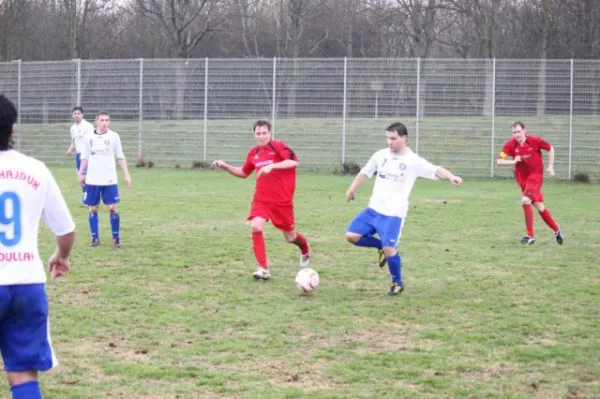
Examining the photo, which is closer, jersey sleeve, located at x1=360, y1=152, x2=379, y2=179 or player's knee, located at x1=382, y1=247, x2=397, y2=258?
player's knee, located at x1=382, y1=247, x2=397, y2=258

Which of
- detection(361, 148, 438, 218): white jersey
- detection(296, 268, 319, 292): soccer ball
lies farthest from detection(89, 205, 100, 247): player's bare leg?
detection(361, 148, 438, 218): white jersey

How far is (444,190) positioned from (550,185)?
122 inches

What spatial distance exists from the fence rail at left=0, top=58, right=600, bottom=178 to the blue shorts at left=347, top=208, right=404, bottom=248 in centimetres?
1533

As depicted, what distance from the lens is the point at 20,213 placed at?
15.0 feet

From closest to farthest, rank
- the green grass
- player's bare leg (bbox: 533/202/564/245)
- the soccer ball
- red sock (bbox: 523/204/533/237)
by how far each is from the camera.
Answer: the soccer ball, player's bare leg (bbox: 533/202/564/245), red sock (bbox: 523/204/533/237), the green grass

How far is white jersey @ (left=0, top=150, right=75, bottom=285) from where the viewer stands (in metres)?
4.51

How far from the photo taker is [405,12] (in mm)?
41750

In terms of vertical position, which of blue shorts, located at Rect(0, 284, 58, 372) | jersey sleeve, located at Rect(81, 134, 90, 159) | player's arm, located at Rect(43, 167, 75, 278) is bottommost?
blue shorts, located at Rect(0, 284, 58, 372)

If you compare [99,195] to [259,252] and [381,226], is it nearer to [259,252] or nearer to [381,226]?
[259,252]

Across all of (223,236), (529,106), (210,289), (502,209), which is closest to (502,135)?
(529,106)

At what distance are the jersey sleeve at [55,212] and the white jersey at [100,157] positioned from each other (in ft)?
26.1

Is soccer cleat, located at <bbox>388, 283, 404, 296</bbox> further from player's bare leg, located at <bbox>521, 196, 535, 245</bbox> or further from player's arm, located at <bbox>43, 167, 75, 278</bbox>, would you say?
player's arm, located at <bbox>43, 167, 75, 278</bbox>

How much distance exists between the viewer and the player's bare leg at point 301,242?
34.3ft

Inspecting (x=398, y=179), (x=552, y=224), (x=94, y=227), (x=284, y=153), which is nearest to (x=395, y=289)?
(x=398, y=179)
